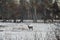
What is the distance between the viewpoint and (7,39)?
24.9ft

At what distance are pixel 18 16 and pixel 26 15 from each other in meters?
0.42

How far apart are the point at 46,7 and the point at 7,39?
3.13 meters

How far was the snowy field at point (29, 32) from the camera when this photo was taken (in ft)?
25.6

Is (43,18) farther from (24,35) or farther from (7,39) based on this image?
(7,39)

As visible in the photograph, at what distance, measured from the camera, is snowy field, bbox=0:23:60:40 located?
7797 millimetres

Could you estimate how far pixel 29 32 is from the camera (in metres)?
8.52

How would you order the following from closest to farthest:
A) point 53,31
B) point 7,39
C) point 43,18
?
point 7,39, point 53,31, point 43,18

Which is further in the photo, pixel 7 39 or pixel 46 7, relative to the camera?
pixel 46 7

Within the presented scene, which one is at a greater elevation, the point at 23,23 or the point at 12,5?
the point at 12,5

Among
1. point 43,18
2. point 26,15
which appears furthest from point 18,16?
point 43,18

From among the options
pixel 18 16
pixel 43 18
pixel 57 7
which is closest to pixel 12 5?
pixel 18 16

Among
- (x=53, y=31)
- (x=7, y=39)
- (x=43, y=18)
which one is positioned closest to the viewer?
(x=7, y=39)

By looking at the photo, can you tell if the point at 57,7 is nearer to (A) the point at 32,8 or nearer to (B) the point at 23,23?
(A) the point at 32,8

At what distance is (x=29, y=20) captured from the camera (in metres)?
9.64
